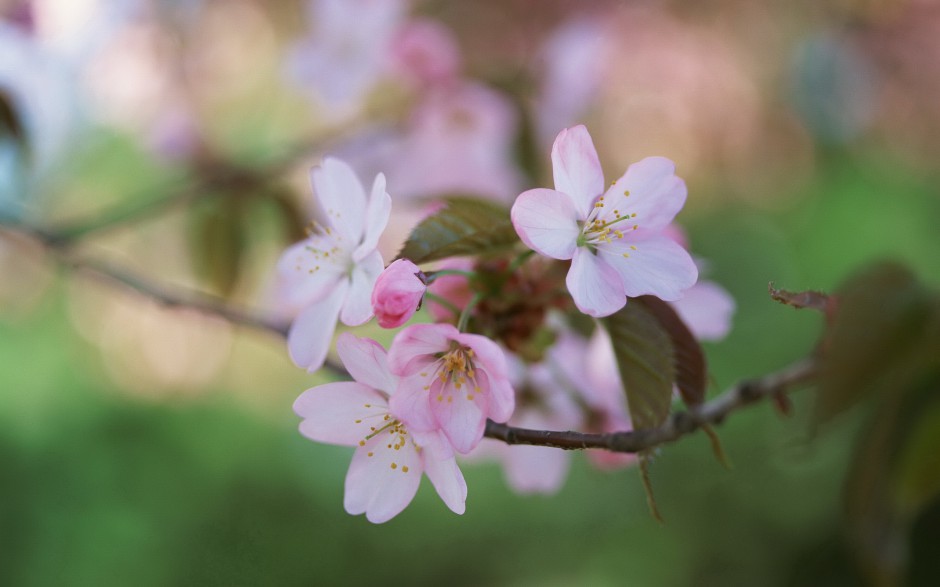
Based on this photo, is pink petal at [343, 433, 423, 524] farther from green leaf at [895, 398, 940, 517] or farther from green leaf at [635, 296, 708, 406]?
green leaf at [895, 398, 940, 517]

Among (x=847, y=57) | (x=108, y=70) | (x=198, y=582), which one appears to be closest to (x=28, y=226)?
(x=108, y=70)

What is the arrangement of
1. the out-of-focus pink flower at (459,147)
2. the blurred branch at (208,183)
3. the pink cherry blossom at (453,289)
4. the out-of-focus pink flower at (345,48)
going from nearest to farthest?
the pink cherry blossom at (453,289)
the blurred branch at (208,183)
the out-of-focus pink flower at (459,147)
the out-of-focus pink flower at (345,48)

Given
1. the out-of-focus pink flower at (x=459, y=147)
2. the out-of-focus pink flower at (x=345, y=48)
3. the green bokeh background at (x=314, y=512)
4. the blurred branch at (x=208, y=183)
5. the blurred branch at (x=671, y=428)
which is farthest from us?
the green bokeh background at (x=314, y=512)

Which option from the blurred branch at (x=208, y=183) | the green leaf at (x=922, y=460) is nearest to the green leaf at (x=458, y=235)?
the green leaf at (x=922, y=460)

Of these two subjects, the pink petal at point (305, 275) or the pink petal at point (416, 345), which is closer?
the pink petal at point (416, 345)

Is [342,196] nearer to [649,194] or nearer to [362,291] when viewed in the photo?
[362,291]

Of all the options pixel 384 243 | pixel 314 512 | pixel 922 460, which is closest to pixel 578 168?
pixel 922 460

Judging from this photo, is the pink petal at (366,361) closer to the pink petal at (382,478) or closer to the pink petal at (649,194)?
the pink petal at (382,478)
